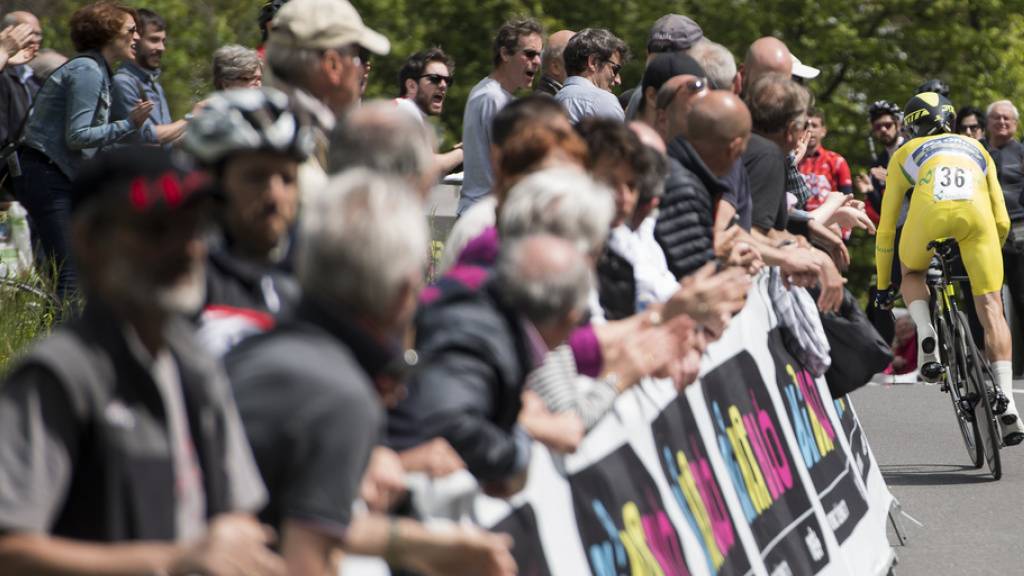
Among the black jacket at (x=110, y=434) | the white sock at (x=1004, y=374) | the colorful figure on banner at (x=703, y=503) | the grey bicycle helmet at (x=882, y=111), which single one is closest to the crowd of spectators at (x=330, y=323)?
the black jacket at (x=110, y=434)

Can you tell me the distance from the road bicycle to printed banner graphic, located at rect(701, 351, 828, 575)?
407cm

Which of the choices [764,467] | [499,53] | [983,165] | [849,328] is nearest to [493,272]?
[764,467]

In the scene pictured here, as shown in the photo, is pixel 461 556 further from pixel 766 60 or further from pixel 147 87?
pixel 766 60

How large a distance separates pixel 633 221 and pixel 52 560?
344 cm

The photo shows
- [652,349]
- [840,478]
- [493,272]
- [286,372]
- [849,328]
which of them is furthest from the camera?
[849,328]

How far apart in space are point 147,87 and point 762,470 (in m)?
3.96

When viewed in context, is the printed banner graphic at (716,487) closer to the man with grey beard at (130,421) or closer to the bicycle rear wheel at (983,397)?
the man with grey beard at (130,421)

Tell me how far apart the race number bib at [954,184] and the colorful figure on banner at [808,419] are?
3888 mm

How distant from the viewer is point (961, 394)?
11.0 metres

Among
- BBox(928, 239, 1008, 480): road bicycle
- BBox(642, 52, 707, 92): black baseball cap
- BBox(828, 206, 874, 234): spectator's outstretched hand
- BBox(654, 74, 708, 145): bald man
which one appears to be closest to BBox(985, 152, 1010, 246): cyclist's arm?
BBox(928, 239, 1008, 480): road bicycle

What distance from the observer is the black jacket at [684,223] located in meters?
6.55

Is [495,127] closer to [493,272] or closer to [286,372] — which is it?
[493,272]

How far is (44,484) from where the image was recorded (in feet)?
7.99

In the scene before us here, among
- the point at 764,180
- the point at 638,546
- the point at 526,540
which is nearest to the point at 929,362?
the point at 764,180
